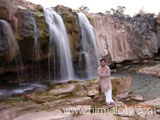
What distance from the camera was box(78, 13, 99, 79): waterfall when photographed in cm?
1537

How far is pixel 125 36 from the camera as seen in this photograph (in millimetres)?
22672

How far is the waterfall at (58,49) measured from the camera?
1266cm

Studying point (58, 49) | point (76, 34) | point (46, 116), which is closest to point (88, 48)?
point (76, 34)

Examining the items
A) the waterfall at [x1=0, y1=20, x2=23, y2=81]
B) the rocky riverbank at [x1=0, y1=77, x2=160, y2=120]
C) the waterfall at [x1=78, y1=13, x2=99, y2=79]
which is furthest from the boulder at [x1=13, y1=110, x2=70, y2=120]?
the waterfall at [x1=78, y1=13, x2=99, y2=79]

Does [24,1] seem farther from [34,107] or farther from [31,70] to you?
[34,107]

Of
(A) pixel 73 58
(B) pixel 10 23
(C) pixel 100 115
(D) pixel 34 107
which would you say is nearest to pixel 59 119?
(C) pixel 100 115

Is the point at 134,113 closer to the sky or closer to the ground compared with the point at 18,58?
closer to the ground

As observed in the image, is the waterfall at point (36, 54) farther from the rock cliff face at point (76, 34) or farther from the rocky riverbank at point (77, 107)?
the rocky riverbank at point (77, 107)

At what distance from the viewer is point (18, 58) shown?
1134 centimetres

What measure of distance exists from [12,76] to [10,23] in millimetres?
3278

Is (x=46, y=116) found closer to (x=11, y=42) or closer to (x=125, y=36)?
(x=11, y=42)

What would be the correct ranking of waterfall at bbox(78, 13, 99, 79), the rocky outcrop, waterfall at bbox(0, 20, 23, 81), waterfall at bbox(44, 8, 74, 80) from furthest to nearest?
the rocky outcrop → waterfall at bbox(78, 13, 99, 79) → waterfall at bbox(44, 8, 74, 80) → waterfall at bbox(0, 20, 23, 81)

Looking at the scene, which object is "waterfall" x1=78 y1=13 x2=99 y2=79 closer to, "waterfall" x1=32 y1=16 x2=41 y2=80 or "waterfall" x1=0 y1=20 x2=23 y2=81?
"waterfall" x1=32 y1=16 x2=41 y2=80

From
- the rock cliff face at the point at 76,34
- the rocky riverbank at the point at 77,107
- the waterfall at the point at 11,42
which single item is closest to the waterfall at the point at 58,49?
the rock cliff face at the point at 76,34
